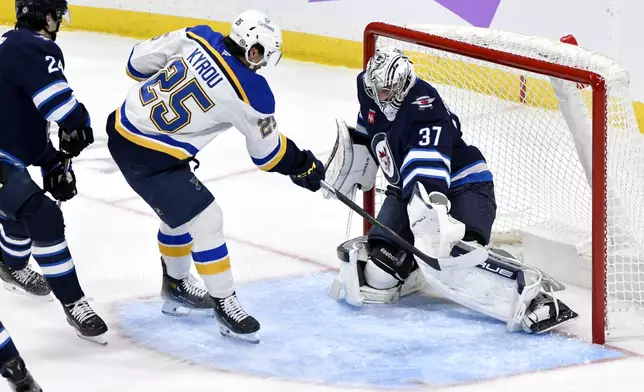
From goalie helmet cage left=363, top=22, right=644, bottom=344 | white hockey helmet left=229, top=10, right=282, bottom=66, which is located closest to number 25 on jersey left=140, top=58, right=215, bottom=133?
white hockey helmet left=229, top=10, right=282, bottom=66

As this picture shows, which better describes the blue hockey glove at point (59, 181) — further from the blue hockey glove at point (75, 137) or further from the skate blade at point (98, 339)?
the skate blade at point (98, 339)

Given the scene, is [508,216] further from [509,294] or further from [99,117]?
[99,117]

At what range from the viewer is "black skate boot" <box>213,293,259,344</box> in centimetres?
342

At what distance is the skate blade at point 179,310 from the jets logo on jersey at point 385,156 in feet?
2.27

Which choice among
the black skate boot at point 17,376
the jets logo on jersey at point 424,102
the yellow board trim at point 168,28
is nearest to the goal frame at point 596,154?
the jets logo on jersey at point 424,102

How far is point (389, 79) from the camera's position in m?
3.49

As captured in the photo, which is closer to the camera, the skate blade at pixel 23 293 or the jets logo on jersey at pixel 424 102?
the jets logo on jersey at pixel 424 102

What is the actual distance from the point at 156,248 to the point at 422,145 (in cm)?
131

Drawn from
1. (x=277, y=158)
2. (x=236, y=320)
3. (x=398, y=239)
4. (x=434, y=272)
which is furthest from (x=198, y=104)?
(x=434, y=272)

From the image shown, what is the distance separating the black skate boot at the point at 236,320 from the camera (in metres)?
3.42

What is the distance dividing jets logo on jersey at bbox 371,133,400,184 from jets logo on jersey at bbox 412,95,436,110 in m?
0.18

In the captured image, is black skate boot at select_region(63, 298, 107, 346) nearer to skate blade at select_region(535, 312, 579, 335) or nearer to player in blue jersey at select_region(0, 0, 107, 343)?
player in blue jersey at select_region(0, 0, 107, 343)

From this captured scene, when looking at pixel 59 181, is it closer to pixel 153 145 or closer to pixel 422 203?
pixel 153 145

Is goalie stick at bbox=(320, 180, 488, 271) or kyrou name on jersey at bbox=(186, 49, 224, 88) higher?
kyrou name on jersey at bbox=(186, 49, 224, 88)
